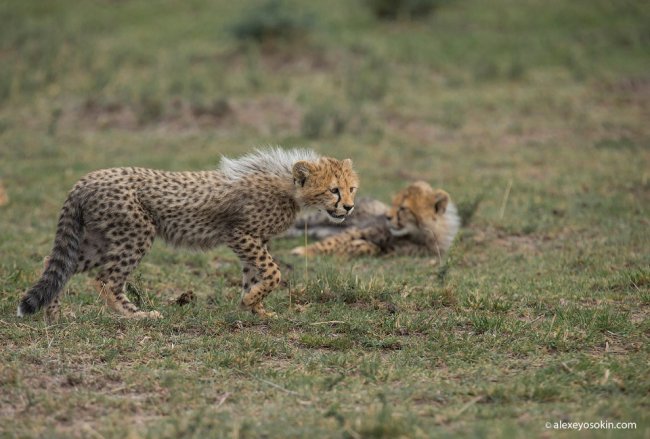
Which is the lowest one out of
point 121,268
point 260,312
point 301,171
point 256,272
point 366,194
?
point 366,194

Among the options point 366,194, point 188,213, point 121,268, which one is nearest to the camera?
point 121,268

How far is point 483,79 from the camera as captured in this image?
45.7 feet

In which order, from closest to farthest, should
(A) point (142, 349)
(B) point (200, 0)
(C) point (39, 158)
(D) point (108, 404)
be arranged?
(D) point (108, 404) → (A) point (142, 349) → (C) point (39, 158) → (B) point (200, 0)

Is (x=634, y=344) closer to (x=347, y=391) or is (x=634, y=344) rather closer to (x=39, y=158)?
(x=347, y=391)

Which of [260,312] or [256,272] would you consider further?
[256,272]

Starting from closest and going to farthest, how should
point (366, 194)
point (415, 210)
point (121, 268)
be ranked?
point (121, 268) → point (415, 210) → point (366, 194)

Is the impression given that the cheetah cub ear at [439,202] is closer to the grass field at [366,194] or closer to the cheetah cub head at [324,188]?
the grass field at [366,194]

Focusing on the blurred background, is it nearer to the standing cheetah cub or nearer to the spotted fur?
the spotted fur

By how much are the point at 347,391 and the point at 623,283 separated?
269 centimetres

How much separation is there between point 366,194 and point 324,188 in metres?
3.63

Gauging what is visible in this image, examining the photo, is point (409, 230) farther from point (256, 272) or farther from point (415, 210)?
point (256, 272)

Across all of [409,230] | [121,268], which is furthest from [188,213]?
[409,230]

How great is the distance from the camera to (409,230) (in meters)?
8.05

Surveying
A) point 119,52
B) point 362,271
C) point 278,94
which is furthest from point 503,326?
point 119,52
